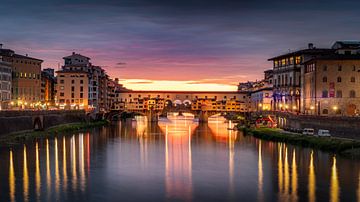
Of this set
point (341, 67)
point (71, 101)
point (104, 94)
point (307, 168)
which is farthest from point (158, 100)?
point (307, 168)

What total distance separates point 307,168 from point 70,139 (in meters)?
36.0

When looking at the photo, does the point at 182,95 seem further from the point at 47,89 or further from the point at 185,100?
the point at 47,89

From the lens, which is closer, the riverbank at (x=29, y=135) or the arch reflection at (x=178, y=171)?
the arch reflection at (x=178, y=171)

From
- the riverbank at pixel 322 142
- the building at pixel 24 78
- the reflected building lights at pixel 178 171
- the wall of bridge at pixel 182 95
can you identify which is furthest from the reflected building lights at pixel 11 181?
the wall of bridge at pixel 182 95

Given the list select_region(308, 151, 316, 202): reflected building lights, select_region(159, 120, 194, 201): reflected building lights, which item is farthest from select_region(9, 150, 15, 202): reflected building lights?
select_region(308, 151, 316, 202): reflected building lights

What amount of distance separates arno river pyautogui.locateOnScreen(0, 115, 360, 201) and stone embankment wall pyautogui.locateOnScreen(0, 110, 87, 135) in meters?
5.25

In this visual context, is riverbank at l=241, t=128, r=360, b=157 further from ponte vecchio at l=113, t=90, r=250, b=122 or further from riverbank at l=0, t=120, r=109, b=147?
ponte vecchio at l=113, t=90, r=250, b=122

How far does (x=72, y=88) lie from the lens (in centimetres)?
12575

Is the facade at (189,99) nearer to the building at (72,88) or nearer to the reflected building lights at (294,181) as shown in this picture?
the building at (72,88)

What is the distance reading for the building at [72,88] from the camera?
125 metres

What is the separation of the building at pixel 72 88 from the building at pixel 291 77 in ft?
137

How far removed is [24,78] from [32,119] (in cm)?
4231

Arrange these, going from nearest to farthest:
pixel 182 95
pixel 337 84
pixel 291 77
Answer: pixel 337 84 < pixel 291 77 < pixel 182 95

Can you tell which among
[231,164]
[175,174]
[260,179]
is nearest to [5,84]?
[231,164]
